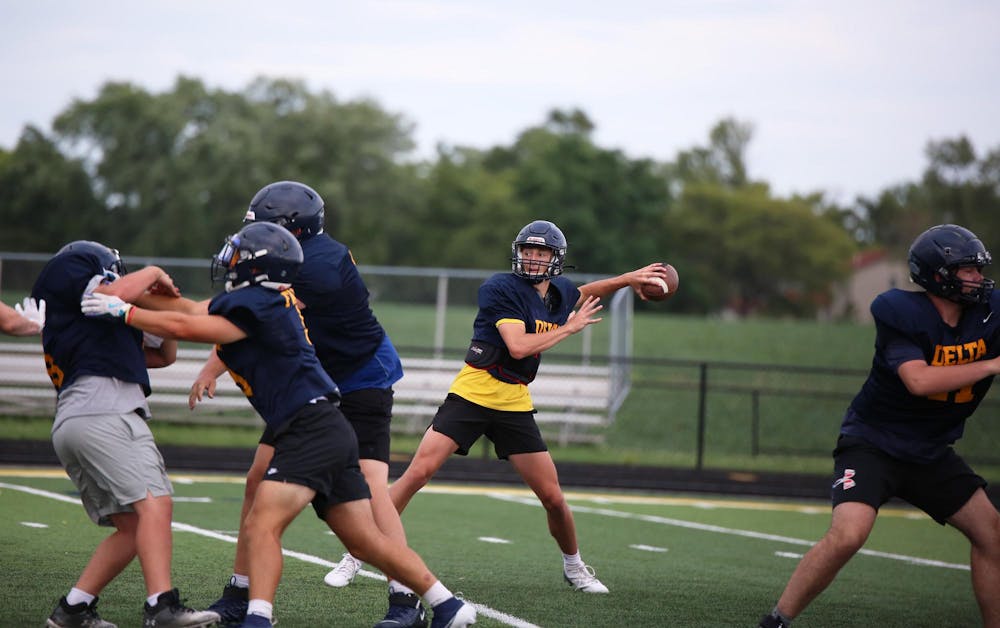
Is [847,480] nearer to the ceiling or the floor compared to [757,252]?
nearer to the floor

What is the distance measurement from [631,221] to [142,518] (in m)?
62.1

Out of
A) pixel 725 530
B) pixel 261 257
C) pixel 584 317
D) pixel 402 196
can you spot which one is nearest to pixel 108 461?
pixel 261 257

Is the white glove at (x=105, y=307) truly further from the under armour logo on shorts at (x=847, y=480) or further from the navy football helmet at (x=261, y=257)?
the under armour logo on shorts at (x=847, y=480)

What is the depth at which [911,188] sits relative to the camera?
298 ft

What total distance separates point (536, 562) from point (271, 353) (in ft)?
11.9

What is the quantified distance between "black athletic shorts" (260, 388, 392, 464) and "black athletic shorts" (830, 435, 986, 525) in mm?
2264

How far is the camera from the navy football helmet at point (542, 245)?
260 inches

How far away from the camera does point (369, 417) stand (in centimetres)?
584

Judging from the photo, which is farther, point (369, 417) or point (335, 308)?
point (369, 417)

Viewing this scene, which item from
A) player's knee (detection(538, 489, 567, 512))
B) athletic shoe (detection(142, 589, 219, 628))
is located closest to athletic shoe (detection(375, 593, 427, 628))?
athletic shoe (detection(142, 589, 219, 628))

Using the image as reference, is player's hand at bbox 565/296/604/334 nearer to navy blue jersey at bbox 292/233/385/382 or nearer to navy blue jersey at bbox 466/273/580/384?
navy blue jersey at bbox 466/273/580/384

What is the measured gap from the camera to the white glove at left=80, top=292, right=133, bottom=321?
457 centimetres

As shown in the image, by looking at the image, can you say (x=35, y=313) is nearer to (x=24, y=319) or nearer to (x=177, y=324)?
(x=24, y=319)

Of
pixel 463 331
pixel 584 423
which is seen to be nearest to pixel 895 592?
pixel 584 423
